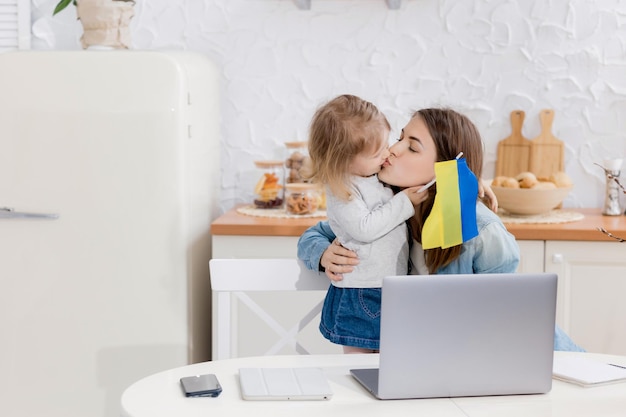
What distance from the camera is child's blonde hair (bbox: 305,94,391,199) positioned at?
1.91 metres

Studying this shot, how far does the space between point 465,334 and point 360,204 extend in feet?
1.89

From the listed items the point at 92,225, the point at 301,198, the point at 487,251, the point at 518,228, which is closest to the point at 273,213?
the point at 301,198

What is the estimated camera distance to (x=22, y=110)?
278cm

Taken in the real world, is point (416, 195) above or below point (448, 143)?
below

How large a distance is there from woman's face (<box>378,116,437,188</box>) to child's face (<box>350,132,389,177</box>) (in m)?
0.02

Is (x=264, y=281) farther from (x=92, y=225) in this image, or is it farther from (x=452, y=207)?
(x=92, y=225)

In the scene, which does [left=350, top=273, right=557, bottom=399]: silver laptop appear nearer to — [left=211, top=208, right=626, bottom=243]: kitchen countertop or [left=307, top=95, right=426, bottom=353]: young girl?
[left=307, top=95, right=426, bottom=353]: young girl

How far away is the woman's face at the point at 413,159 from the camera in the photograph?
1.93 meters

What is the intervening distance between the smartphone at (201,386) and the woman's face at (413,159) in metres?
0.66

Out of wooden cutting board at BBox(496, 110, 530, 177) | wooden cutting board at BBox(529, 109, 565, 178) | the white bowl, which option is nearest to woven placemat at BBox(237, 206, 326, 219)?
the white bowl

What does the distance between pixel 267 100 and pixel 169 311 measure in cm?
95

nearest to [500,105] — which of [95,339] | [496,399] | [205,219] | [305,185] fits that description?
[305,185]

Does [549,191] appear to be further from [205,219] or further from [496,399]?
[496,399]

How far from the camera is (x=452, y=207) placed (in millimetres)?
1668
